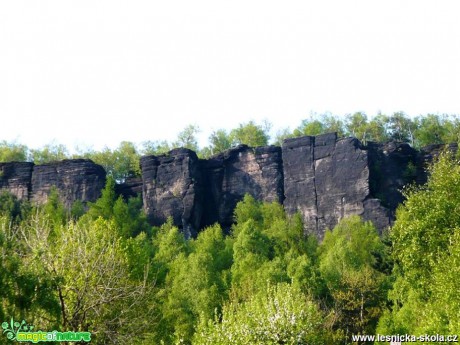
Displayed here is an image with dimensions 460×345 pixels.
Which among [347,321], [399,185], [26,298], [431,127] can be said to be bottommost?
[347,321]

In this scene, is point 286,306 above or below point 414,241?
below

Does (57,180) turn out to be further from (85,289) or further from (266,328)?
(85,289)

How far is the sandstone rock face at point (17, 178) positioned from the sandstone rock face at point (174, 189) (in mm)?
16092

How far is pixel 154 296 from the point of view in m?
42.1

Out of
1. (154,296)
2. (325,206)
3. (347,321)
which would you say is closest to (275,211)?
(325,206)

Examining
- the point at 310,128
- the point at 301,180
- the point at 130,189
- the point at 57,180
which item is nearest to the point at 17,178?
the point at 57,180

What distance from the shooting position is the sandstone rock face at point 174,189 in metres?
94.7

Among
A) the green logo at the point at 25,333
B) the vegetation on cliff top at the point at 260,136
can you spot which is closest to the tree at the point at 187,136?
the vegetation on cliff top at the point at 260,136

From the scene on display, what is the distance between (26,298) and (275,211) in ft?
233

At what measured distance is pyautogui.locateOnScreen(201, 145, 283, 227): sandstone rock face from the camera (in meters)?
97.7

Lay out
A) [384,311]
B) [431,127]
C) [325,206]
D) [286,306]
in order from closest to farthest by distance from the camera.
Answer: [286,306]
[384,311]
[325,206]
[431,127]

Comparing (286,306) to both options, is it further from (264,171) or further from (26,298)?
(264,171)

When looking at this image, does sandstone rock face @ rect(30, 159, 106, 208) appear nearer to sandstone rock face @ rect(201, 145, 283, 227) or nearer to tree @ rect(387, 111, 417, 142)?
sandstone rock face @ rect(201, 145, 283, 227)

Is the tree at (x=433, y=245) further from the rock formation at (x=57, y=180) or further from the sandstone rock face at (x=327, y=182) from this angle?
the rock formation at (x=57, y=180)
